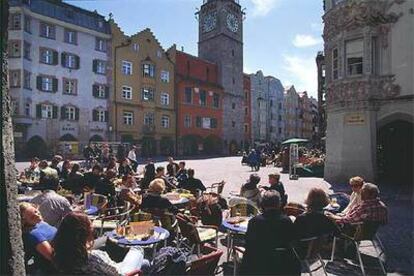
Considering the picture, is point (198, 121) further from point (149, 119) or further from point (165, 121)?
point (149, 119)

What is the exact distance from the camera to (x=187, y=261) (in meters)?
4.54

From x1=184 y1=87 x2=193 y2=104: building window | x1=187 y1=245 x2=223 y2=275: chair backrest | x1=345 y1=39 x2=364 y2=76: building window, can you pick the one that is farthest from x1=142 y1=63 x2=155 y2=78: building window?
x1=187 y1=245 x2=223 y2=275: chair backrest

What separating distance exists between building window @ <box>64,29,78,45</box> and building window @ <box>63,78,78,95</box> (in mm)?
4339

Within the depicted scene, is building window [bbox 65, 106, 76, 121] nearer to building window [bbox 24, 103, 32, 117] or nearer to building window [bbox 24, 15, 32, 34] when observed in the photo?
building window [bbox 24, 103, 32, 117]

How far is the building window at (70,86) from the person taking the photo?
3795 cm

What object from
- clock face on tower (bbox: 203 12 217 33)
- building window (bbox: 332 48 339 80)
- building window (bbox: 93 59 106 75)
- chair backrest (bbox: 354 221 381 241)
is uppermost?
clock face on tower (bbox: 203 12 217 33)

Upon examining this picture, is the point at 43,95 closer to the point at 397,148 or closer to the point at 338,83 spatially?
the point at 338,83

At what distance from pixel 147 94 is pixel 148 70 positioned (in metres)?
3.18

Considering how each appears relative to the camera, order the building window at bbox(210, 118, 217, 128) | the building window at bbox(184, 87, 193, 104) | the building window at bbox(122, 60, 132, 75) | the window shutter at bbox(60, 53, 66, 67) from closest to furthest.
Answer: the window shutter at bbox(60, 53, 66, 67), the building window at bbox(122, 60, 132, 75), the building window at bbox(184, 87, 193, 104), the building window at bbox(210, 118, 217, 128)

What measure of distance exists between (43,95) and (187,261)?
118ft

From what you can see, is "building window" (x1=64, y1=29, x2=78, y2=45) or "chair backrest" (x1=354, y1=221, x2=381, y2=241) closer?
"chair backrest" (x1=354, y1=221, x2=381, y2=241)

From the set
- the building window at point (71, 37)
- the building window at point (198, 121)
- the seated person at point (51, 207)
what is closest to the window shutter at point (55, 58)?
the building window at point (71, 37)

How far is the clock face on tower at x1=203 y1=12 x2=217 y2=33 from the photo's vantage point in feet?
183

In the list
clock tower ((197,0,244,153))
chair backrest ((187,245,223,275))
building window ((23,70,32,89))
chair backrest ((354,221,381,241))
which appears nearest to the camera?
chair backrest ((187,245,223,275))
